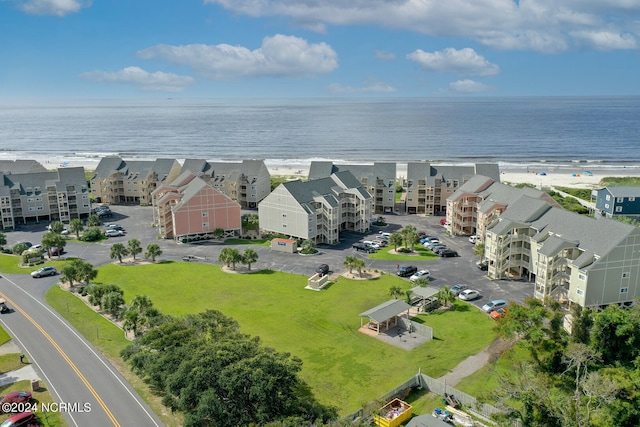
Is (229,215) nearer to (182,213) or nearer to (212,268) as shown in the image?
(182,213)

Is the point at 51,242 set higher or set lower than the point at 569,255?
lower

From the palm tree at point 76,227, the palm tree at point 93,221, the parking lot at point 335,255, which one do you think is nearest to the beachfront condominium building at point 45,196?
the parking lot at point 335,255

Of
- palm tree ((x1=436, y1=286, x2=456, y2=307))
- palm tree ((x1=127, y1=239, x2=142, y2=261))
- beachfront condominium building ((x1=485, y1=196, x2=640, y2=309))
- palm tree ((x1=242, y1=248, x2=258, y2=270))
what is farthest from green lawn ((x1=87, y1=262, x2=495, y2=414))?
beachfront condominium building ((x1=485, y1=196, x2=640, y2=309))

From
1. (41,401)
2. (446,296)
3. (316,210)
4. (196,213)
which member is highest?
(316,210)

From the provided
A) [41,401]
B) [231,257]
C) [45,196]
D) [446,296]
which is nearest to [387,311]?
[446,296]

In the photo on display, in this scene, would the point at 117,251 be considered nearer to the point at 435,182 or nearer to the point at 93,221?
the point at 93,221

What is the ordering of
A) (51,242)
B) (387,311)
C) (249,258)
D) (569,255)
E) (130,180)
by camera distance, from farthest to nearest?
(130,180) < (51,242) < (249,258) < (569,255) < (387,311)

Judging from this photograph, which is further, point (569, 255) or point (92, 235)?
point (92, 235)
